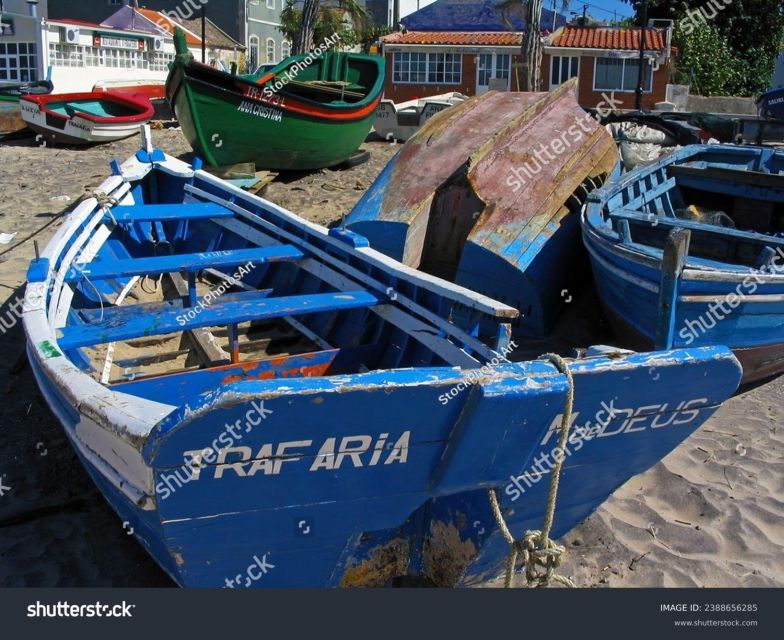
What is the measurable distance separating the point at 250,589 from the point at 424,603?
2.38 feet

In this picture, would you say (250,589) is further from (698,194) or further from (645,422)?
(698,194)

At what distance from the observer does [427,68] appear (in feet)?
89.1

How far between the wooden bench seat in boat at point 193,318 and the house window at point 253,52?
32.6 meters

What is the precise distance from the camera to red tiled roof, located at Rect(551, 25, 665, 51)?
24922 mm

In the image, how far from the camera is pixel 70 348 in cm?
361

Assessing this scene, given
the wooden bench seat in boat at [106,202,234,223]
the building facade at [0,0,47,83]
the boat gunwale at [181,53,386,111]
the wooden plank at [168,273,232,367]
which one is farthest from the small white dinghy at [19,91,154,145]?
the wooden plank at [168,273,232,367]

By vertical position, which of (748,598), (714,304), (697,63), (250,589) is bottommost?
(748,598)

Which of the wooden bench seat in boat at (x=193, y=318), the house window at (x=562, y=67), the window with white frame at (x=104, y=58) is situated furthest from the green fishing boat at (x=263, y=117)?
the house window at (x=562, y=67)

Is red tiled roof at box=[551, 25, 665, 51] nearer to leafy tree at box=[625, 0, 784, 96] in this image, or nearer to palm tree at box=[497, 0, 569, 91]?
leafy tree at box=[625, 0, 784, 96]

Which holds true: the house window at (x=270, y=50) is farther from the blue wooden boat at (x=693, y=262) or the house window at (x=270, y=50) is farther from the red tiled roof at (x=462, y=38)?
the blue wooden boat at (x=693, y=262)

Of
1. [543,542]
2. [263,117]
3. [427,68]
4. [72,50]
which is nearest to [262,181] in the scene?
[263,117]

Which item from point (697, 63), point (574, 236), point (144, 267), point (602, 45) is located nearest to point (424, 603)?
point (144, 267)

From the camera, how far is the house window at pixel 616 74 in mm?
25391

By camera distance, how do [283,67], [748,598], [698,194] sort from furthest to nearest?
[283,67] < [698,194] < [748,598]
